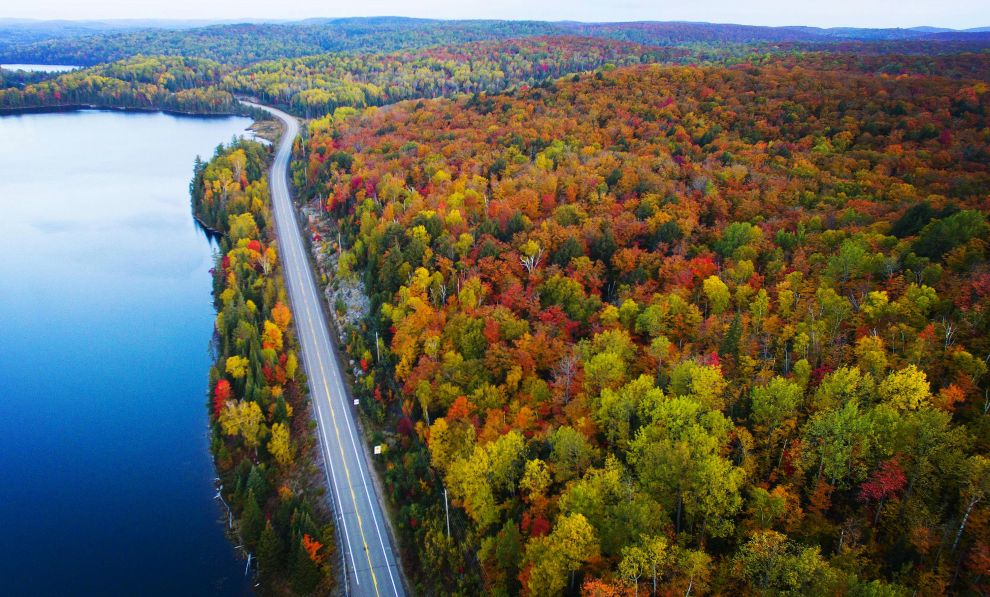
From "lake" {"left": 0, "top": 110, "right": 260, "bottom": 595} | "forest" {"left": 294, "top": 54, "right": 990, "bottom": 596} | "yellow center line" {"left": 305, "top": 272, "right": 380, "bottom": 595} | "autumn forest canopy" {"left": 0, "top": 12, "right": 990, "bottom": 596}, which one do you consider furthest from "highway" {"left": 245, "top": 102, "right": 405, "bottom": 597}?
"lake" {"left": 0, "top": 110, "right": 260, "bottom": 595}

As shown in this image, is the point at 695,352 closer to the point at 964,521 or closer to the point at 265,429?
the point at 964,521

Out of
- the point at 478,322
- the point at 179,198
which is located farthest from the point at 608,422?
the point at 179,198

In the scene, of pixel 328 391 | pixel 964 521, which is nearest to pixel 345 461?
pixel 328 391

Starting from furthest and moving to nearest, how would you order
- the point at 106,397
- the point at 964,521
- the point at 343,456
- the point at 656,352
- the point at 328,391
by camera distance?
the point at 106,397, the point at 328,391, the point at 343,456, the point at 656,352, the point at 964,521

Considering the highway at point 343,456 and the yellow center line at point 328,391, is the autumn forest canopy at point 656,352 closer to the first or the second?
the highway at point 343,456

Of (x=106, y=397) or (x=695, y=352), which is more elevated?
(x=695, y=352)

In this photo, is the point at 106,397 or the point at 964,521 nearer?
the point at 964,521

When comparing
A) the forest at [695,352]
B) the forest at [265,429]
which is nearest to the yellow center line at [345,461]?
the forest at [265,429]
